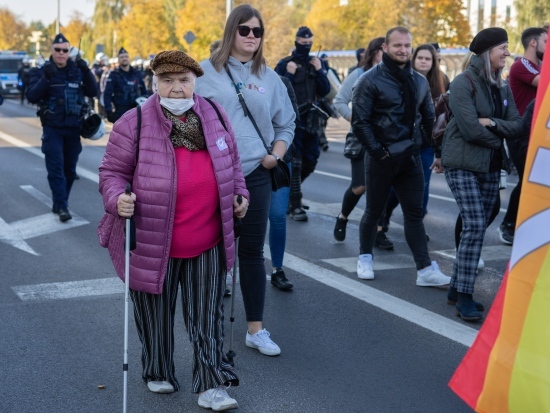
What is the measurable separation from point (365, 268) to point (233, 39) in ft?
8.98

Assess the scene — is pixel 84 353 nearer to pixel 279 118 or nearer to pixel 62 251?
pixel 279 118

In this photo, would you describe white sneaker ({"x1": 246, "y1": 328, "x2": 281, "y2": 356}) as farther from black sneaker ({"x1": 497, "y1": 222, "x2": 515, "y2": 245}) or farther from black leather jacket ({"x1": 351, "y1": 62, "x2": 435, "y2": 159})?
black sneaker ({"x1": 497, "y1": 222, "x2": 515, "y2": 245})

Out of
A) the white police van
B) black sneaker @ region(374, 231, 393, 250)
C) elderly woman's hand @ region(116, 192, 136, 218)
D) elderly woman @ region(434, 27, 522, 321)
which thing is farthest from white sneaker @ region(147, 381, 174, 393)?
the white police van

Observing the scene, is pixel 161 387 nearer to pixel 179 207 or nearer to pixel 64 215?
pixel 179 207

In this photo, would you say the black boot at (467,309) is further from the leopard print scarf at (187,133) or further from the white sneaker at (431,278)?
the leopard print scarf at (187,133)

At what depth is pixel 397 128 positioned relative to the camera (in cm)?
712

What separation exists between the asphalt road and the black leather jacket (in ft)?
3.75

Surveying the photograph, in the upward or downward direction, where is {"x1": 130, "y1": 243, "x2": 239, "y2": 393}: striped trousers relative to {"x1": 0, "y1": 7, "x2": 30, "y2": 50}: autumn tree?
upward

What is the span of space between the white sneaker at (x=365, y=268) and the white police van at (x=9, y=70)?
143 feet

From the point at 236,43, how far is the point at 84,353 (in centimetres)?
202

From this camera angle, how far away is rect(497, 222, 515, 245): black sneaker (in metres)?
9.21

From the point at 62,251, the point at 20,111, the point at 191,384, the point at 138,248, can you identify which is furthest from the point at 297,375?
the point at 20,111

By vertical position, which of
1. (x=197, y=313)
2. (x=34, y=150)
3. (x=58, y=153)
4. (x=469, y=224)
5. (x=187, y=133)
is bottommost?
(x=34, y=150)

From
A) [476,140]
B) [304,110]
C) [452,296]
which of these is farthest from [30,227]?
[476,140]
